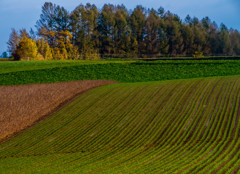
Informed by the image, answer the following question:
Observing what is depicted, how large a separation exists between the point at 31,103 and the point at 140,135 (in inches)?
505

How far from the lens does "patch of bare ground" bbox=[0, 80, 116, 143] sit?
22.4 metres

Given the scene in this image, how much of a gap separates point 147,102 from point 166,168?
12.7 meters

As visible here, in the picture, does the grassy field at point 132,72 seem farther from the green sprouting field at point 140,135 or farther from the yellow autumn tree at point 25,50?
the yellow autumn tree at point 25,50

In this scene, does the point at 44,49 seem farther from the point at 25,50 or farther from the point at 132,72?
the point at 132,72

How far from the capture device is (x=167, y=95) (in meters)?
25.5

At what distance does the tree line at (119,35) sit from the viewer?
283 ft

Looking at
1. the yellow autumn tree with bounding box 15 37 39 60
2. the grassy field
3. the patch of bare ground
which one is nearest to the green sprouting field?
the patch of bare ground

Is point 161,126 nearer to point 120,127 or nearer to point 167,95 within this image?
point 120,127

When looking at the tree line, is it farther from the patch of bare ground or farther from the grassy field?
the patch of bare ground

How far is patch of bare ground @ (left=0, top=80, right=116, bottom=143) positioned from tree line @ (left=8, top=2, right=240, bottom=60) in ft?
163

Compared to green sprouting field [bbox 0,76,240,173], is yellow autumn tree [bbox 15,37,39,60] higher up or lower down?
higher up

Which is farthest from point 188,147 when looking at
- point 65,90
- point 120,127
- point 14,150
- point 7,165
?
point 65,90

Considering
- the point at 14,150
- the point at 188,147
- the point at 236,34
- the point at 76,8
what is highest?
the point at 76,8

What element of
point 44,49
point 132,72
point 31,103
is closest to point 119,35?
point 44,49
